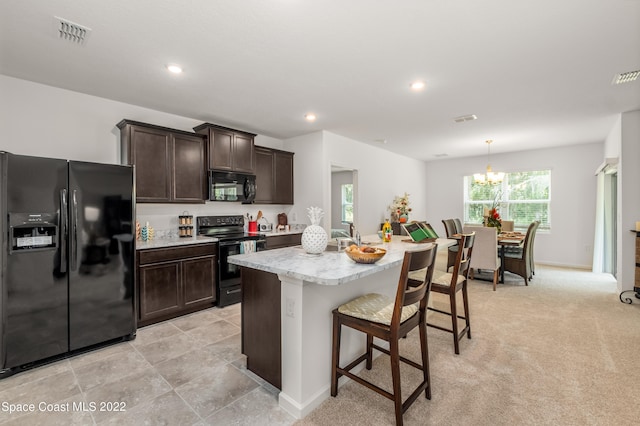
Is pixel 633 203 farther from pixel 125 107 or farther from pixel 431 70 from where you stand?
pixel 125 107

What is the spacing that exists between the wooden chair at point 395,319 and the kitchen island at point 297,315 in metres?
0.12

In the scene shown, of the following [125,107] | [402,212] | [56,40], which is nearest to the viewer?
[56,40]

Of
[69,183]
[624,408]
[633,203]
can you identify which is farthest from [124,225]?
[633,203]

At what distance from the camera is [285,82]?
305cm

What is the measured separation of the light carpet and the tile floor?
0.51 metres

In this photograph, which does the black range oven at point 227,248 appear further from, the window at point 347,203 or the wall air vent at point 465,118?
the window at point 347,203

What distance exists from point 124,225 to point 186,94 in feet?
5.29

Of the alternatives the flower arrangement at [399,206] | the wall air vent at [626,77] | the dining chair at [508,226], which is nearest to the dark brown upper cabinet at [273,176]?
the flower arrangement at [399,206]

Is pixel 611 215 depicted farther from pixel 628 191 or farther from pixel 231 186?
pixel 231 186

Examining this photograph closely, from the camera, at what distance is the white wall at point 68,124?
9.52 ft

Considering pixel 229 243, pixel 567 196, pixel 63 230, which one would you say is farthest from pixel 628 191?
pixel 63 230

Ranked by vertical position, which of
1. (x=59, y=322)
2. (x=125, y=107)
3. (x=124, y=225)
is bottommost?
(x=59, y=322)

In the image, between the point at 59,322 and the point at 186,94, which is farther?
the point at 186,94

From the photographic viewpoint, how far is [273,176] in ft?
16.5
